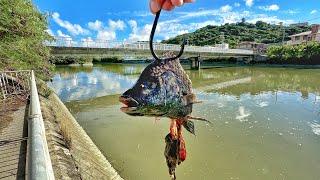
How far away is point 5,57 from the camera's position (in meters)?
12.4

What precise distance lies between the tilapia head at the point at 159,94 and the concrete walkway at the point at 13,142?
4009mm

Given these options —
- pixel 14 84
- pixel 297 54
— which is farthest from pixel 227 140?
pixel 297 54

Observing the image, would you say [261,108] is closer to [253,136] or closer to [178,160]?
[253,136]

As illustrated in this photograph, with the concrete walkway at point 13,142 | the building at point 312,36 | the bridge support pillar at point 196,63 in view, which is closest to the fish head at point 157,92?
the concrete walkway at point 13,142

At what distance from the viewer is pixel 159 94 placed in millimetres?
1477

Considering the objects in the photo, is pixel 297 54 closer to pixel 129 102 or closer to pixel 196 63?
pixel 196 63

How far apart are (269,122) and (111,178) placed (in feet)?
29.2

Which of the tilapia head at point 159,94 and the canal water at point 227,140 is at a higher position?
the tilapia head at point 159,94

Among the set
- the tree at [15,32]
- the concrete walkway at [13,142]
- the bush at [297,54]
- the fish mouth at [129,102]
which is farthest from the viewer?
the bush at [297,54]

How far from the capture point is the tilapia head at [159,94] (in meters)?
1.42

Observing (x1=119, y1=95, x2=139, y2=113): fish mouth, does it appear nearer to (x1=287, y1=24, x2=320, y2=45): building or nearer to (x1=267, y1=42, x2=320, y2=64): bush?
(x1=267, y1=42, x2=320, y2=64): bush

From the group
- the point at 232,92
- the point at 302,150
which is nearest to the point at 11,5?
the point at 302,150

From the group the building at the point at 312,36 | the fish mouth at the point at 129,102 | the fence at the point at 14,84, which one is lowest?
the fence at the point at 14,84

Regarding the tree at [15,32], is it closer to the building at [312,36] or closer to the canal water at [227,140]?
the canal water at [227,140]
